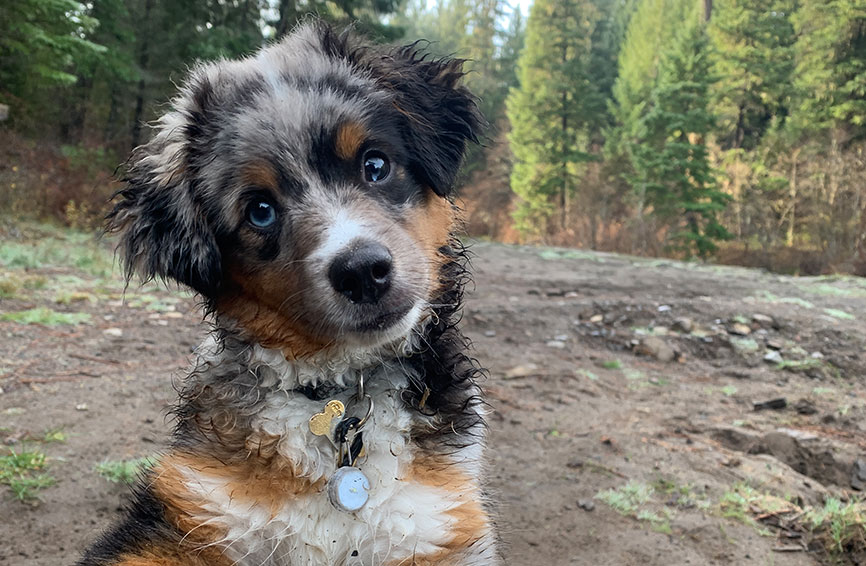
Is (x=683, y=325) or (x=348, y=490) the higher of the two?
(x=348, y=490)

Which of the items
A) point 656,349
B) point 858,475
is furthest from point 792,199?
point 858,475

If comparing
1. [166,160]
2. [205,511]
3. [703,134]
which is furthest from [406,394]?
[703,134]

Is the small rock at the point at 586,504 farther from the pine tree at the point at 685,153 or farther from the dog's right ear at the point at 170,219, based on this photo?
the pine tree at the point at 685,153

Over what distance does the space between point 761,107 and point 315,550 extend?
24.6 metres

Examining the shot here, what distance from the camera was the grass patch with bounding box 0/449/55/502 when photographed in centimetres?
367

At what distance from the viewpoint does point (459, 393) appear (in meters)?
2.82

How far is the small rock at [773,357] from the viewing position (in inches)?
304

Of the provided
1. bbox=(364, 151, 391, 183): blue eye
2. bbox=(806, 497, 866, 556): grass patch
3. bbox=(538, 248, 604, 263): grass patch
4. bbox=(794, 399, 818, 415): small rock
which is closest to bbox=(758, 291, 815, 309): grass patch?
bbox=(794, 399, 818, 415): small rock

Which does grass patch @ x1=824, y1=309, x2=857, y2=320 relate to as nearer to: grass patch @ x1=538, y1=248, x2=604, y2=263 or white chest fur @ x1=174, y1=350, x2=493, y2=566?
grass patch @ x1=538, y1=248, x2=604, y2=263

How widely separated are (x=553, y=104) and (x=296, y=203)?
3110 cm

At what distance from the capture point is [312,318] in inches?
100

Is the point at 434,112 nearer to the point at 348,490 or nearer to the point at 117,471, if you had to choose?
the point at 348,490

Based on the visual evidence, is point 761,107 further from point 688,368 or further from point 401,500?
point 401,500

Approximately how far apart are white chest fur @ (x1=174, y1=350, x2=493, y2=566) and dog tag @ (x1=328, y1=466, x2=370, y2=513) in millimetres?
35
